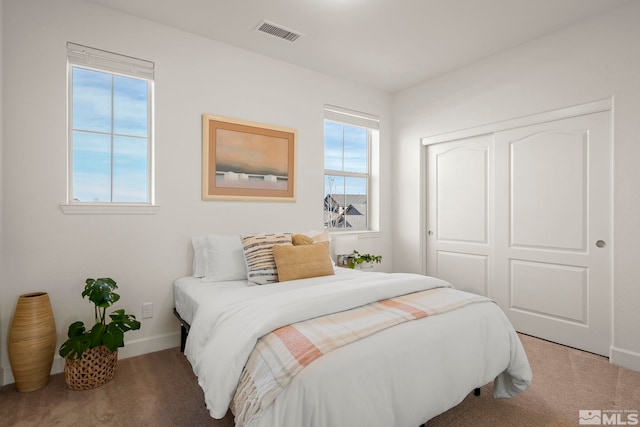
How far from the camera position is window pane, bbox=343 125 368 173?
420 centimetres

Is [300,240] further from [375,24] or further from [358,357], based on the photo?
[375,24]

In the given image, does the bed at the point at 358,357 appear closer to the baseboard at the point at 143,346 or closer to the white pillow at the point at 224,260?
the white pillow at the point at 224,260

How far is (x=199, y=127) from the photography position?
2969 millimetres

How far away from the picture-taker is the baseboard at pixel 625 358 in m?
2.46

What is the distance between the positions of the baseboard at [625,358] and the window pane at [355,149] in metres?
2.91

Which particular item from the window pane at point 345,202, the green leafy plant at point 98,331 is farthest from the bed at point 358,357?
the window pane at point 345,202

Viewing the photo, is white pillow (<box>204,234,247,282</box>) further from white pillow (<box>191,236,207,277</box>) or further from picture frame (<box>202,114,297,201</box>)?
picture frame (<box>202,114,297,201</box>)

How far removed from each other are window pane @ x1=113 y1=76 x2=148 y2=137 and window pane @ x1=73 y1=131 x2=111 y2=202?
160 mm

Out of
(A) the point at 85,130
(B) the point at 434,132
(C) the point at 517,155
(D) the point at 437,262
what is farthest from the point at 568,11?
(A) the point at 85,130

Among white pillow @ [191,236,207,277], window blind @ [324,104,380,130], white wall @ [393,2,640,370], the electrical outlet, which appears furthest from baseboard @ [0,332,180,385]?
white wall @ [393,2,640,370]

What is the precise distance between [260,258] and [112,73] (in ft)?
5.95

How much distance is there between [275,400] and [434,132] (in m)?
3.46

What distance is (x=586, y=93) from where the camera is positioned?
2.76 metres

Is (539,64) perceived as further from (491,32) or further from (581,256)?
(581,256)
